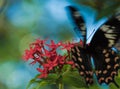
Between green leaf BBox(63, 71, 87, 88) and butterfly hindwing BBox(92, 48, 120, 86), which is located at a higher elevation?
butterfly hindwing BBox(92, 48, 120, 86)

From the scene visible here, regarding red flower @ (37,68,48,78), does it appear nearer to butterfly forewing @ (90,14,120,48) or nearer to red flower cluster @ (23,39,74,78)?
red flower cluster @ (23,39,74,78)

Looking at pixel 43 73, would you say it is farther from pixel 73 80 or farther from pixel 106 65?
pixel 106 65

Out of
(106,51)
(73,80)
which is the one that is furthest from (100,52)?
(73,80)

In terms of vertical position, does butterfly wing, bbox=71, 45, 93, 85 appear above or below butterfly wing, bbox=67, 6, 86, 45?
below

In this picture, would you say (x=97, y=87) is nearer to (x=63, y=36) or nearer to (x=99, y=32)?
(x=99, y=32)

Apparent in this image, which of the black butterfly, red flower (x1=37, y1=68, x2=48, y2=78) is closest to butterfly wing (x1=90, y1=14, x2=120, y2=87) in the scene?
the black butterfly

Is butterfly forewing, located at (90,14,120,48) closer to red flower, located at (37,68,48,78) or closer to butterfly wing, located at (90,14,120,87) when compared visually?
butterfly wing, located at (90,14,120,87)

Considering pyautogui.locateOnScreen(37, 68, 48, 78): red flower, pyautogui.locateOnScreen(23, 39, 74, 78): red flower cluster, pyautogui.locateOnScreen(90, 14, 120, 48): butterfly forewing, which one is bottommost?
pyautogui.locateOnScreen(37, 68, 48, 78): red flower
